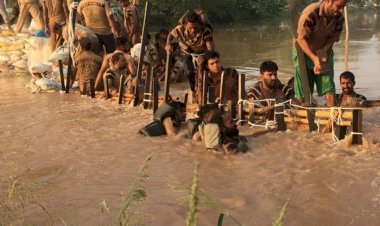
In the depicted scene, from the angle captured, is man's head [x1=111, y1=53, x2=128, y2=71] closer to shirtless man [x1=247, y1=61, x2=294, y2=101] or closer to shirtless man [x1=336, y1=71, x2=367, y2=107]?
shirtless man [x1=247, y1=61, x2=294, y2=101]

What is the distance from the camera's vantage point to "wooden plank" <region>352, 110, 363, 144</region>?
4.63 meters

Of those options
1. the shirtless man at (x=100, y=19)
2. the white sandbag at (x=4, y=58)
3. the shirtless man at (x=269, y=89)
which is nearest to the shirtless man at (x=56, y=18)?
the shirtless man at (x=100, y=19)

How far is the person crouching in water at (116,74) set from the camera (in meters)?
7.81

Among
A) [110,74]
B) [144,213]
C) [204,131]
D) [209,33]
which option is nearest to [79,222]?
[144,213]

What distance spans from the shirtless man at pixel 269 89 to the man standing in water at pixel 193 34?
3.12ft

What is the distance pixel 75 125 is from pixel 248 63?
5.95 m

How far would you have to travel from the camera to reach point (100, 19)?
9023 mm

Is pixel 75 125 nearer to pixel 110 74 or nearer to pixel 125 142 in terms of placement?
pixel 125 142

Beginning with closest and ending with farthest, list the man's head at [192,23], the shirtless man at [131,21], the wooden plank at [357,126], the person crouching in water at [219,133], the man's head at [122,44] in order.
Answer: the wooden plank at [357,126], the person crouching in water at [219,133], the man's head at [192,23], the man's head at [122,44], the shirtless man at [131,21]

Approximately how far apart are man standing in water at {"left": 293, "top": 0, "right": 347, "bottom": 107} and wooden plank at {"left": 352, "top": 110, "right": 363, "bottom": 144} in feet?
2.50

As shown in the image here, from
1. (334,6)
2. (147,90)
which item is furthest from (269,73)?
(147,90)

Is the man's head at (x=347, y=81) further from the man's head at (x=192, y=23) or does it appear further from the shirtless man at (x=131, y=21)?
the shirtless man at (x=131, y=21)

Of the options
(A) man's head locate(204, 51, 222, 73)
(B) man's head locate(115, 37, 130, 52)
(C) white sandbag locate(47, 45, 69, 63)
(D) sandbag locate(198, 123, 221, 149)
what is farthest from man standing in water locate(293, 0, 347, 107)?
(C) white sandbag locate(47, 45, 69, 63)

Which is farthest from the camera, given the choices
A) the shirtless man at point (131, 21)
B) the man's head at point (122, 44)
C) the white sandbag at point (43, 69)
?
the white sandbag at point (43, 69)
